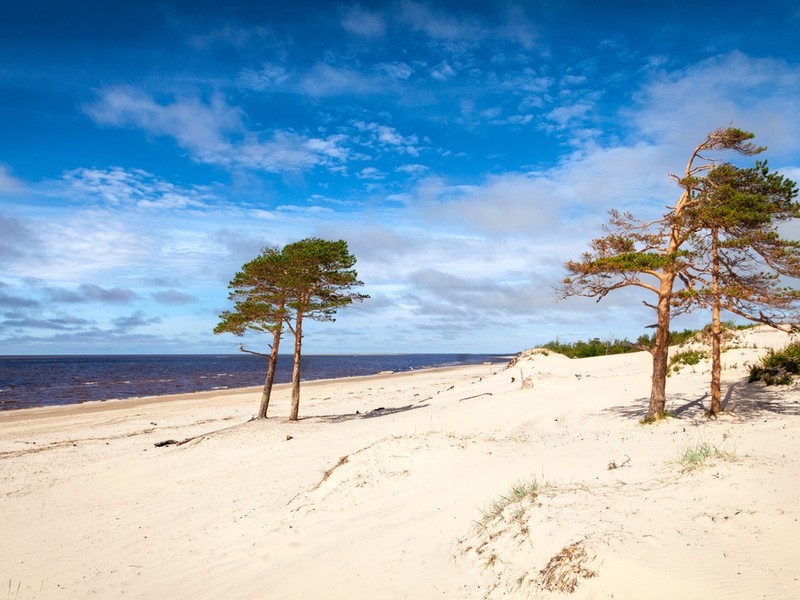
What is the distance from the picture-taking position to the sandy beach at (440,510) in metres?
4.95

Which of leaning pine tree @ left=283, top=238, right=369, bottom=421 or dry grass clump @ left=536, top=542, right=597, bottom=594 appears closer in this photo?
dry grass clump @ left=536, top=542, right=597, bottom=594

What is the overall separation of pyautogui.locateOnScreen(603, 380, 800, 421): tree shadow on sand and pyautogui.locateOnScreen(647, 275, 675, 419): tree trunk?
70 centimetres

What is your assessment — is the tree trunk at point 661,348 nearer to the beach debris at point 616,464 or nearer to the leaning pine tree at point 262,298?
the beach debris at point 616,464

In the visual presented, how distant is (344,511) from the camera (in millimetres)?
8578

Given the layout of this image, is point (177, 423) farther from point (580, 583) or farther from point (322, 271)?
point (580, 583)

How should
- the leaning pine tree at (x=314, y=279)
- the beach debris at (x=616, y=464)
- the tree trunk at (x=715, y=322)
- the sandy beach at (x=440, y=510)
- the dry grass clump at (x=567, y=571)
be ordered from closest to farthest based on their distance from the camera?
the dry grass clump at (x=567, y=571) → the sandy beach at (x=440, y=510) → the beach debris at (x=616, y=464) → the tree trunk at (x=715, y=322) → the leaning pine tree at (x=314, y=279)

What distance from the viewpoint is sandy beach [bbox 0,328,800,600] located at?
16.2ft

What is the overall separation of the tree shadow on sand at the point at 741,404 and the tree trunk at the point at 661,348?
2.28 feet

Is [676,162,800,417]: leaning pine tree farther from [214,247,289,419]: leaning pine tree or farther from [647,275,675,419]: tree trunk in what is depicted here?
[214,247,289,419]: leaning pine tree

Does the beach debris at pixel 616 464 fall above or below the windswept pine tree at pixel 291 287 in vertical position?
below

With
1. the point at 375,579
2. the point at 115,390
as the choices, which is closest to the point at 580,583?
the point at 375,579

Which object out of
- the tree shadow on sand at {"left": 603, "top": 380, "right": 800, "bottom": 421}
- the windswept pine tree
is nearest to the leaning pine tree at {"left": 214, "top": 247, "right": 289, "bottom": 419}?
the windswept pine tree

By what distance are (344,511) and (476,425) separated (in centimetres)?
934

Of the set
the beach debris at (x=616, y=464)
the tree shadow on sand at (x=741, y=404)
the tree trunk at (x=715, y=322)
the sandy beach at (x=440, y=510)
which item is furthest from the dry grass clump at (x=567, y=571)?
the tree shadow on sand at (x=741, y=404)
